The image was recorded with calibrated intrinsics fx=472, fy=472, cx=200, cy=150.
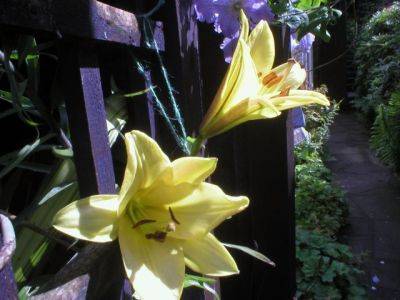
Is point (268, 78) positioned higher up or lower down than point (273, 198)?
higher up

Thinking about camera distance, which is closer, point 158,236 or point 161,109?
point 158,236

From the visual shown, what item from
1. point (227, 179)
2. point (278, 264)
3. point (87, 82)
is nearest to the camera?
point (87, 82)

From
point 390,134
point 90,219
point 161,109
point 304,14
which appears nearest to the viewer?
Answer: point 90,219

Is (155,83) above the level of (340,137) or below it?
above

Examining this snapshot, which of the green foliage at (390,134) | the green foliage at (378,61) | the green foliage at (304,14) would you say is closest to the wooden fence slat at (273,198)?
the green foliage at (304,14)

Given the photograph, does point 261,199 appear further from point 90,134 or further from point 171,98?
point 90,134

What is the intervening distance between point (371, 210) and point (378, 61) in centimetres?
455

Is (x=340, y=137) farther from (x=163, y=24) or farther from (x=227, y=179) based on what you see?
(x=163, y=24)

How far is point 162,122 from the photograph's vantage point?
1.01m

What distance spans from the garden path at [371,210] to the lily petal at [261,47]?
259 centimetres

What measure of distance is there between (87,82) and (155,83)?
0.32 metres

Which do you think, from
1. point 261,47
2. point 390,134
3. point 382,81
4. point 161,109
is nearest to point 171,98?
point 161,109

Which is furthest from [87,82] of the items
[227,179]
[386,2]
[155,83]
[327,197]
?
[386,2]

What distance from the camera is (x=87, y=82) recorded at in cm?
66
